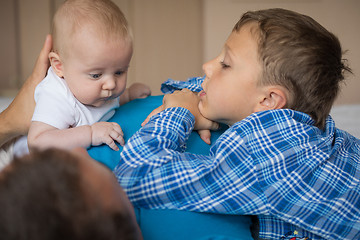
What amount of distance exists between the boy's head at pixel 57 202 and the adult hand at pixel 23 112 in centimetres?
100

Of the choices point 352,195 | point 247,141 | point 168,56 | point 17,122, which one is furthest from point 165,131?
point 168,56

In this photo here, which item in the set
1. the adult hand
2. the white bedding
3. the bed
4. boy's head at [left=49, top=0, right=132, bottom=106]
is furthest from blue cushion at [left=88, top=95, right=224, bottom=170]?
the white bedding

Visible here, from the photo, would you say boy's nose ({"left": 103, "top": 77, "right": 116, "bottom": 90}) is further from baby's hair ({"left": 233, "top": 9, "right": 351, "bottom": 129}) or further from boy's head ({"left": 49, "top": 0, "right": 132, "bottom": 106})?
baby's hair ({"left": 233, "top": 9, "right": 351, "bottom": 129})

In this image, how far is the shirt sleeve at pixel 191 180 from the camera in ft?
3.01

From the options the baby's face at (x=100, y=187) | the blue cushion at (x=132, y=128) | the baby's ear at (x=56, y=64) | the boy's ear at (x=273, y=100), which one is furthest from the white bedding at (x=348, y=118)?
the baby's face at (x=100, y=187)

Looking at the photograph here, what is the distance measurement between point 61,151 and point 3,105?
2.06 metres

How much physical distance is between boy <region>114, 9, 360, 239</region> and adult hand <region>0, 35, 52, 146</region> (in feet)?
1.83

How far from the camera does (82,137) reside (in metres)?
1.13

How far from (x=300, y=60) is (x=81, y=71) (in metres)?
0.70

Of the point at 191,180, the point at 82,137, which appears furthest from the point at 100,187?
the point at 82,137

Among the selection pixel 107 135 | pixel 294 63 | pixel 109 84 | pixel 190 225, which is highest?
pixel 294 63

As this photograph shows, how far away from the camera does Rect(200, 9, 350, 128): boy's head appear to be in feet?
3.70

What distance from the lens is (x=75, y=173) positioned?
0.47 m

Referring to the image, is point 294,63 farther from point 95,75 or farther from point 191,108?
point 95,75
